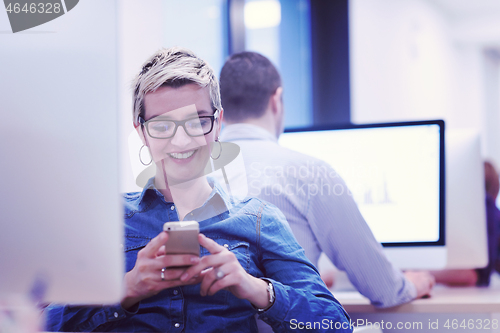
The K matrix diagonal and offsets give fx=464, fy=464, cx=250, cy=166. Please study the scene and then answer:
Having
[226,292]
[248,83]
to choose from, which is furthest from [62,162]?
[248,83]

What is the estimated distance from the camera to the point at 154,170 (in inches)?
39.5

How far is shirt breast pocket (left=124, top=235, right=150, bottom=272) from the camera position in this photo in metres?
0.93

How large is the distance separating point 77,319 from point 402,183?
92 cm

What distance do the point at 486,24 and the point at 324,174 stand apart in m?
4.86

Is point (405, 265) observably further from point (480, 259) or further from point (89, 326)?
point (89, 326)

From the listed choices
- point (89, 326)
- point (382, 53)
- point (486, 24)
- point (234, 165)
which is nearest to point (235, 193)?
point (234, 165)

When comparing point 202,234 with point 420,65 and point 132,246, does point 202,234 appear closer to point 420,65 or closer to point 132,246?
point 132,246

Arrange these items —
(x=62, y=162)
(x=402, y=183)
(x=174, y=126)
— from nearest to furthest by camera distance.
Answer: (x=62, y=162)
(x=174, y=126)
(x=402, y=183)

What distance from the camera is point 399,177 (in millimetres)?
1332

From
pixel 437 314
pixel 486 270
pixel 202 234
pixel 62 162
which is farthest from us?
pixel 486 270

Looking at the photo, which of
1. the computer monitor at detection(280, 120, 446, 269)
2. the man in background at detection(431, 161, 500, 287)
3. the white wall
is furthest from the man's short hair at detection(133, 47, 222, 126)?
the white wall

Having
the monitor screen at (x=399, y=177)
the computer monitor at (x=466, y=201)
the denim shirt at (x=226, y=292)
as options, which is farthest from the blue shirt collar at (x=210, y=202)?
the computer monitor at (x=466, y=201)

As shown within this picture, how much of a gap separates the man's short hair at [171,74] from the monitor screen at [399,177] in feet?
1.75

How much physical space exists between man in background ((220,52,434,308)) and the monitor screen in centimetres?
15
